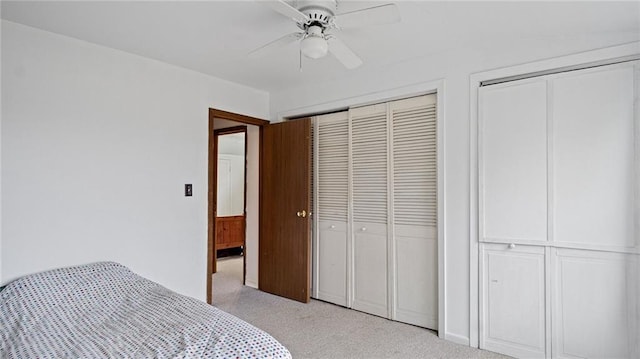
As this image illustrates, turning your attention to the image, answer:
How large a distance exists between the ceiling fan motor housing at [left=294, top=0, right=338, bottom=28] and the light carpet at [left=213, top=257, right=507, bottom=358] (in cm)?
225

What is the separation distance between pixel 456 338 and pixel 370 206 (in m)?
1.32

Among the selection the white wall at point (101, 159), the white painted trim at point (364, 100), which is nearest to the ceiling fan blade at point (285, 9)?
the white painted trim at point (364, 100)

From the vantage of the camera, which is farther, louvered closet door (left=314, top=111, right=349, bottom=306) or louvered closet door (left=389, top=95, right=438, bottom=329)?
louvered closet door (left=314, top=111, right=349, bottom=306)

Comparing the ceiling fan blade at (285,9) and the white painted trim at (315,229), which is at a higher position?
the ceiling fan blade at (285,9)

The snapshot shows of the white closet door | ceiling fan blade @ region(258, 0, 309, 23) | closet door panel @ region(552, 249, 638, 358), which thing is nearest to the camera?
ceiling fan blade @ region(258, 0, 309, 23)

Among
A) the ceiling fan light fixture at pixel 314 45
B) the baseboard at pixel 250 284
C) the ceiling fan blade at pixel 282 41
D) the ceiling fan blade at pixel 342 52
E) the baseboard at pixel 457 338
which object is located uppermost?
the ceiling fan blade at pixel 282 41

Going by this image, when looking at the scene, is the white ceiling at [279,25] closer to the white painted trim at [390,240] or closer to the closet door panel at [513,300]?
the white painted trim at [390,240]

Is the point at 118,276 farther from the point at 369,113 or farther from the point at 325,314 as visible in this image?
the point at 369,113

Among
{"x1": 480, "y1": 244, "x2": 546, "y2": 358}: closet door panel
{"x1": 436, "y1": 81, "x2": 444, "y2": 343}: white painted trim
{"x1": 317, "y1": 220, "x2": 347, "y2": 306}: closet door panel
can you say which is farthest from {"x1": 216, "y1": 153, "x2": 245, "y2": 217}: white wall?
{"x1": 480, "y1": 244, "x2": 546, "y2": 358}: closet door panel

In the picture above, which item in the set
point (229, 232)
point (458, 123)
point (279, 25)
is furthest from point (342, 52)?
point (229, 232)

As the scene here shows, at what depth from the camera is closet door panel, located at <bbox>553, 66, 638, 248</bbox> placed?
2182 mm

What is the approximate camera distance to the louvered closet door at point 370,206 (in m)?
3.32

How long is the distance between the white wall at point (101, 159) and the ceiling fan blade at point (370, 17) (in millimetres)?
1946

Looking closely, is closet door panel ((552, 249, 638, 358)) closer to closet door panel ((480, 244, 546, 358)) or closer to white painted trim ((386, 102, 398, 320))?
closet door panel ((480, 244, 546, 358))
